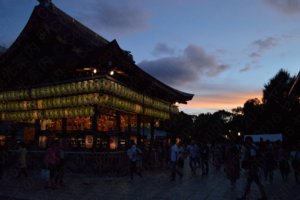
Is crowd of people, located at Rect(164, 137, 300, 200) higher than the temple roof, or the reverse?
the temple roof

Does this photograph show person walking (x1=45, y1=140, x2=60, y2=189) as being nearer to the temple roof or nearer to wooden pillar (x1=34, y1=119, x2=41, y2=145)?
the temple roof

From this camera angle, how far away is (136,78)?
883 inches

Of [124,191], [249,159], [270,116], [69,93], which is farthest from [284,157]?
[270,116]

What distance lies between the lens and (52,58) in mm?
20969

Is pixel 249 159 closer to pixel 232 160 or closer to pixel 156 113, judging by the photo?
pixel 232 160

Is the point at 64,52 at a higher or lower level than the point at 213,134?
higher

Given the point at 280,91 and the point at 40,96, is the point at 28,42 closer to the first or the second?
the point at 40,96

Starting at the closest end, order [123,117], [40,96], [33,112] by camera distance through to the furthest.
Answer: [40,96] < [33,112] < [123,117]

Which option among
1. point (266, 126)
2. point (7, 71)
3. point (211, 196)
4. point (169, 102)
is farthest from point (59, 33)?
point (266, 126)

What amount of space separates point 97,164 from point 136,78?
7854 millimetres

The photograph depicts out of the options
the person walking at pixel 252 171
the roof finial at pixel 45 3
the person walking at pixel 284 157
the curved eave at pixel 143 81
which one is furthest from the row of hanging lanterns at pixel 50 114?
the person walking at pixel 252 171

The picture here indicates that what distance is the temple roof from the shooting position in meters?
19.2

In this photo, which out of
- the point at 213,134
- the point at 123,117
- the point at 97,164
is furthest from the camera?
the point at 213,134

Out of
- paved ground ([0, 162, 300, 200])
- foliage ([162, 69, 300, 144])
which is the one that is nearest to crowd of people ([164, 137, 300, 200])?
paved ground ([0, 162, 300, 200])
